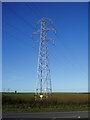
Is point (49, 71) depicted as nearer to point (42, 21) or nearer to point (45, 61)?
point (45, 61)

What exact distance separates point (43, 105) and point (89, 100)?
20.3ft

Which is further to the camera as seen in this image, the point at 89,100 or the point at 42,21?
the point at 89,100

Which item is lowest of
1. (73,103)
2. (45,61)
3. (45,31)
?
(73,103)

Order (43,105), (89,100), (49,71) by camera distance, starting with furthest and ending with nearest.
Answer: (89,100), (43,105), (49,71)

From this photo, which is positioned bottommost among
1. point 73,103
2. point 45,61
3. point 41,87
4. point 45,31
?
point 73,103

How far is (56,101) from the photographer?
73.8 feet

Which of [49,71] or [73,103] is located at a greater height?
[49,71]

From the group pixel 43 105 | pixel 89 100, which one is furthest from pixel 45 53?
pixel 89 100

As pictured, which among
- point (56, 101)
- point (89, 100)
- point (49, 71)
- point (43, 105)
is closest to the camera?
point (49, 71)

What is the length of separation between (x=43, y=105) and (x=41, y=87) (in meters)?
2.01

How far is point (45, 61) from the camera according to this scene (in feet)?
64.4

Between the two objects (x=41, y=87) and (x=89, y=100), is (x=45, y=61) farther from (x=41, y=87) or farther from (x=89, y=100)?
(x=89, y=100)

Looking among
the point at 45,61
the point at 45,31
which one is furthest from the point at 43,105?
the point at 45,31

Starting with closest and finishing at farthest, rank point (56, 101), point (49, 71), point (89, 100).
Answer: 1. point (49, 71)
2. point (56, 101)
3. point (89, 100)
